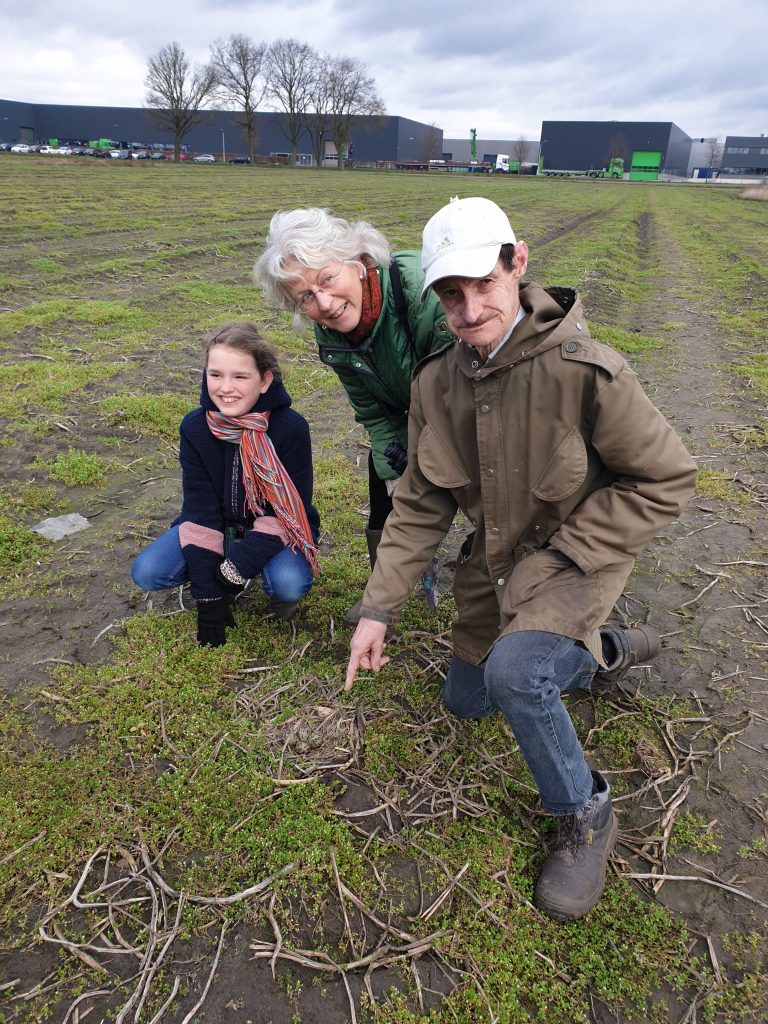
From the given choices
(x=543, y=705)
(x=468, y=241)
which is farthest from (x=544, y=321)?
(x=543, y=705)

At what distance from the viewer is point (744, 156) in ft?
389

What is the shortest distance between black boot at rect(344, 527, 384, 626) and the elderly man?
120 cm

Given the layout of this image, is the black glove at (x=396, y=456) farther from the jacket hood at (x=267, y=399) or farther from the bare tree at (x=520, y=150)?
the bare tree at (x=520, y=150)

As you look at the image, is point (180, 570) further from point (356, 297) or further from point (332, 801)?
point (356, 297)

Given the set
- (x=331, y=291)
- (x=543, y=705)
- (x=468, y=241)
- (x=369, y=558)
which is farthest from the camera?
(x=369, y=558)

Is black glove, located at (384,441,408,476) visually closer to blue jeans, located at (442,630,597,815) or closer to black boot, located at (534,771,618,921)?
blue jeans, located at (442,630,597,815)

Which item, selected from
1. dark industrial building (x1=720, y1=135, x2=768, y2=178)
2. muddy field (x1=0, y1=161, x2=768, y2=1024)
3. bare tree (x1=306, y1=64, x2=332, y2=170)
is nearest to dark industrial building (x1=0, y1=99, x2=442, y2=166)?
A: bare tree (x1=306, y1=64, x2=332, y2=170)

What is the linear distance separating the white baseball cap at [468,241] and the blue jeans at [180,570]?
75.3 inches

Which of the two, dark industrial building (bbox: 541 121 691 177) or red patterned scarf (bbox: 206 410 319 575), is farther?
dark industrial building (bbox: 541 121 691 177)

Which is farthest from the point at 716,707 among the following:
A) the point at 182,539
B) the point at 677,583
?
the point at 182,539

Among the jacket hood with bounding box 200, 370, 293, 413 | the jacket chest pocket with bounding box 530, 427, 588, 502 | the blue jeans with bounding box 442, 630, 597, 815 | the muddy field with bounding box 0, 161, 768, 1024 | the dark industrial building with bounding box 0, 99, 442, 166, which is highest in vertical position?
the dark industrial building with bounding box 0, 99, 442, 166

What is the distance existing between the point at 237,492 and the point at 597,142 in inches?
5275

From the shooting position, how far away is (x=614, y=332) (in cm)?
967

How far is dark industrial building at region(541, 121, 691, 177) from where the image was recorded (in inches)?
4488
